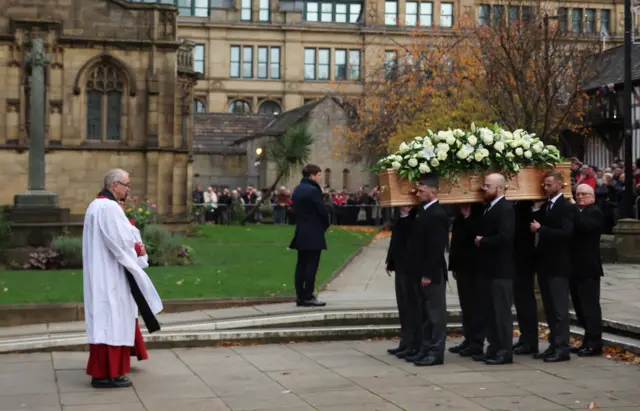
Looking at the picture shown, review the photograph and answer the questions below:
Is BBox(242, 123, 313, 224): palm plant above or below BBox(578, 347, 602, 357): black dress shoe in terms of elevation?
above

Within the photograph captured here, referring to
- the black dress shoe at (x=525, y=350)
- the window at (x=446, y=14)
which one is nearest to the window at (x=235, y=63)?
the window at (x=446, y=14)

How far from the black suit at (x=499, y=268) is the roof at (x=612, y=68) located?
1091 inches

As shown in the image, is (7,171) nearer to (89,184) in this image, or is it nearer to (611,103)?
(89,184)

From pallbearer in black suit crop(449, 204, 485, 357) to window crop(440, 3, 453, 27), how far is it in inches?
2748

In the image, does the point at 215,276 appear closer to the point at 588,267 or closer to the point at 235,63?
the point at 588,267

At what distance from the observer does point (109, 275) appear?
10.7 m

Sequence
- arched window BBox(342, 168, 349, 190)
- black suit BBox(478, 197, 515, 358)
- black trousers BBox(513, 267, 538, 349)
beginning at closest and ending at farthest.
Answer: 1. black suit BBox(478, 197, 515, 358)
2. black trousers BBox(513, 267, 538, 349)
3. arched window BBox(342, 168, 349, 190)

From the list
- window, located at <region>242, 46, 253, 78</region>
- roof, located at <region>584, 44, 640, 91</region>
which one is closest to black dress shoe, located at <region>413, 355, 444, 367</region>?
roof, located at <region>584, 44, 640, 91</region>

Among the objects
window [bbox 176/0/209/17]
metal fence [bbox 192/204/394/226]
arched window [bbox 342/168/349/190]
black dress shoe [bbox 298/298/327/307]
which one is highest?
window [bbox 176/0/209/17]

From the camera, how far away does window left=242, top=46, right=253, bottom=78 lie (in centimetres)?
8225

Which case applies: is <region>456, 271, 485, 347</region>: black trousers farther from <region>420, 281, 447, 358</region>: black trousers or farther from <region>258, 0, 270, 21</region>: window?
<region>258, 0, 270, 21</region>: window

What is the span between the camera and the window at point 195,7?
81500 millimetres

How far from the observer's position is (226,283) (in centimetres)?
1816

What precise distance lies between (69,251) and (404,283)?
10684 millimetres
